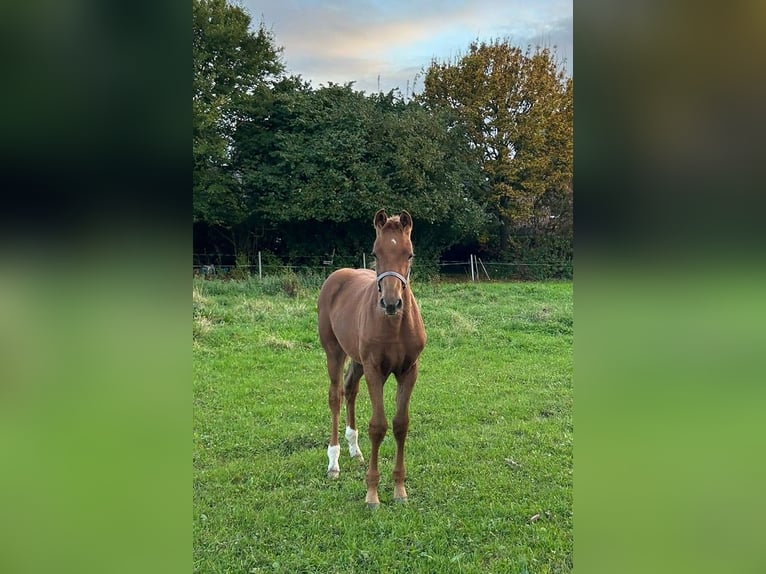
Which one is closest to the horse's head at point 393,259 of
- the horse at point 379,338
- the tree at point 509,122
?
the horse at point 379,338

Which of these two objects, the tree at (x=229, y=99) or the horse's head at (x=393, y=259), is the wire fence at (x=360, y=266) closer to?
the tree at (x=229, y=99)

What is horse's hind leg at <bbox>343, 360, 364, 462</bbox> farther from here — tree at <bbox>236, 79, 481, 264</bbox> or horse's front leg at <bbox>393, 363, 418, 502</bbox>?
tree at <bbox>236, 79, 481, 264</bbox>

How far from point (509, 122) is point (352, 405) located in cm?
1333

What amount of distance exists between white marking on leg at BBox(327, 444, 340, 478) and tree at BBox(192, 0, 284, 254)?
891cm

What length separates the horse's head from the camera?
3.14 m

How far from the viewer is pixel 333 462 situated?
4.14 m

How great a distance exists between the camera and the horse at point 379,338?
3.26m

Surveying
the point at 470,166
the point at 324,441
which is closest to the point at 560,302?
the point at 470,166

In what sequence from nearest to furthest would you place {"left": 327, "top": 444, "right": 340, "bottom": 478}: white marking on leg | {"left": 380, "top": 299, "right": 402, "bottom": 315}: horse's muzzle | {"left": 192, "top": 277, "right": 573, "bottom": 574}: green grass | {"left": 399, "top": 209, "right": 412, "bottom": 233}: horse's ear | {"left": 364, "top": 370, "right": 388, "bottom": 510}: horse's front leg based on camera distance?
1. {"left": 192, "top": 277, "right": 573, "bottom": 574}: green grass
2. {"left": 380, "top": 299, "right": 402, "bottom": 315}: horse's muzzle
3. {"left": 399, "top": 209, "right": 412, "bottom": 233}: horse's ear
4. {"left": 364, "top": 370, "right": 388, "bottom": 510}: horse's front leg
5. {"left": 327, "top": 444, "right": 340, "bottom": 478}: white marking on leg

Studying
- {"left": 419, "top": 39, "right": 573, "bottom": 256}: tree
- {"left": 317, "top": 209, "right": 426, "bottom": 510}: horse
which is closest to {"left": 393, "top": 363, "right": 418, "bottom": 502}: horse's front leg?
{"left": 317, "top": 209, "right": 426, "bottom": 510}: horse

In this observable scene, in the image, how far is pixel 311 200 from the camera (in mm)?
13547

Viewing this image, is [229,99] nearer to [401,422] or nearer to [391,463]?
[391,463]
